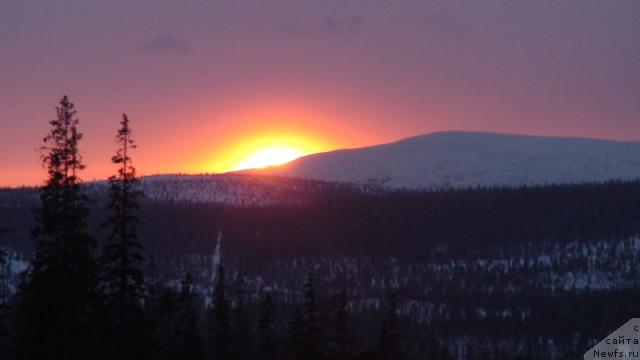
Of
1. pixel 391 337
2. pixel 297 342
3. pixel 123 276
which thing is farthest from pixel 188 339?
pixel 123 276

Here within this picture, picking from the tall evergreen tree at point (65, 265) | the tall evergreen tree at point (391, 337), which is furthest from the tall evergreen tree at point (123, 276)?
the tall evergreen tree at point (391, 337)

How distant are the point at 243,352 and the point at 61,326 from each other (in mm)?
27362

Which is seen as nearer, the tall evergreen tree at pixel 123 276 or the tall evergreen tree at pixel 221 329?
the tall evergreen tree at pixel 123 276

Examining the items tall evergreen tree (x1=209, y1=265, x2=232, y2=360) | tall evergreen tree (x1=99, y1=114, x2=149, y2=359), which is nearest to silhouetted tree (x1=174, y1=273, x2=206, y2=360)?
tall evergreen tree (x1=209, y1=265, x2=232, y2=360)

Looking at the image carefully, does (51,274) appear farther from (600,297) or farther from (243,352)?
(600,297)

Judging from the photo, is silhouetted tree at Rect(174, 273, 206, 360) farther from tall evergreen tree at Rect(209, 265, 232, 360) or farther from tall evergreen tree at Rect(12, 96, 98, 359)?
tall evergreen tree at Rect(12, 96, 98, 359)

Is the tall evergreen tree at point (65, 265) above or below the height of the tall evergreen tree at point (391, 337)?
above

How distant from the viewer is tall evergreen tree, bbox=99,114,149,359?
34781 millimetres

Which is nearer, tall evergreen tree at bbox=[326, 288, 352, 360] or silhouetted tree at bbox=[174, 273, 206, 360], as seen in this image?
tall evergreen tree at bbox=[326, 288, 352, 360]

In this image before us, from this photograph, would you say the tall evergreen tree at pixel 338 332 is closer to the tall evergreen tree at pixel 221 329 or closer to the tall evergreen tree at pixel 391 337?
the tall evergreen tree at pixel 391 337

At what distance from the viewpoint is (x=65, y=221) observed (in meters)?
34.8

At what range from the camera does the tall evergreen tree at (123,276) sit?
34.8m

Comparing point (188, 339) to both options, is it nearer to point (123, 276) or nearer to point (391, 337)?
point (391, 337)

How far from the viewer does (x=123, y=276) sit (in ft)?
116
